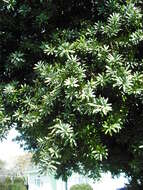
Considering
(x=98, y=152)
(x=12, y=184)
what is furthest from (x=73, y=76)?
(x=12, y=184)

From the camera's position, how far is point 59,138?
19.5 feet

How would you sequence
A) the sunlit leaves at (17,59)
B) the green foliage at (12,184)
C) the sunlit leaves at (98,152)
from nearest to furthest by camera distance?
the sunlit leaves at (98,152) < the sunlit leaves at (17,59) < the green foliage at (12,184)

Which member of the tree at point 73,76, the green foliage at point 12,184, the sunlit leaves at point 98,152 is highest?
the green foliage at point 12,184

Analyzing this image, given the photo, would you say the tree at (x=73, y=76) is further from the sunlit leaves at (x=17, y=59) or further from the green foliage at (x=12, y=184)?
the green foliage at (x=12, y=184)

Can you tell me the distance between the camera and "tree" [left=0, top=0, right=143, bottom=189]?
585cm

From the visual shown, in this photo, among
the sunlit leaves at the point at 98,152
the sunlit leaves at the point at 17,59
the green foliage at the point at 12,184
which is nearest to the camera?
the sunlit leaves at the point at 98,152

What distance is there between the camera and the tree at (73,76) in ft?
19.2

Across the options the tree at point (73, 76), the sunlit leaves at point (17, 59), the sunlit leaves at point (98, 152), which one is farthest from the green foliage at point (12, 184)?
the sunlit leaves at point (98, 152)

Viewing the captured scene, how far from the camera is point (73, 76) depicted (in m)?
5.90

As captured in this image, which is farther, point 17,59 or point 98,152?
point 17,59

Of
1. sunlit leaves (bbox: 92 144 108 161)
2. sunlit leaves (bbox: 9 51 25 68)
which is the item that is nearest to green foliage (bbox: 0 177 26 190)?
sunlit leaves (bbox: 9 51 25 68)

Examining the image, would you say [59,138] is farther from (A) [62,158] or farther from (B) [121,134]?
(B) [121,134]

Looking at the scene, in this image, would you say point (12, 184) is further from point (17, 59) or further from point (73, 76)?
point (73, 76)

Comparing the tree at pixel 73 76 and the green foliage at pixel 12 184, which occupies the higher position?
the green foliage at pixel 12 184
